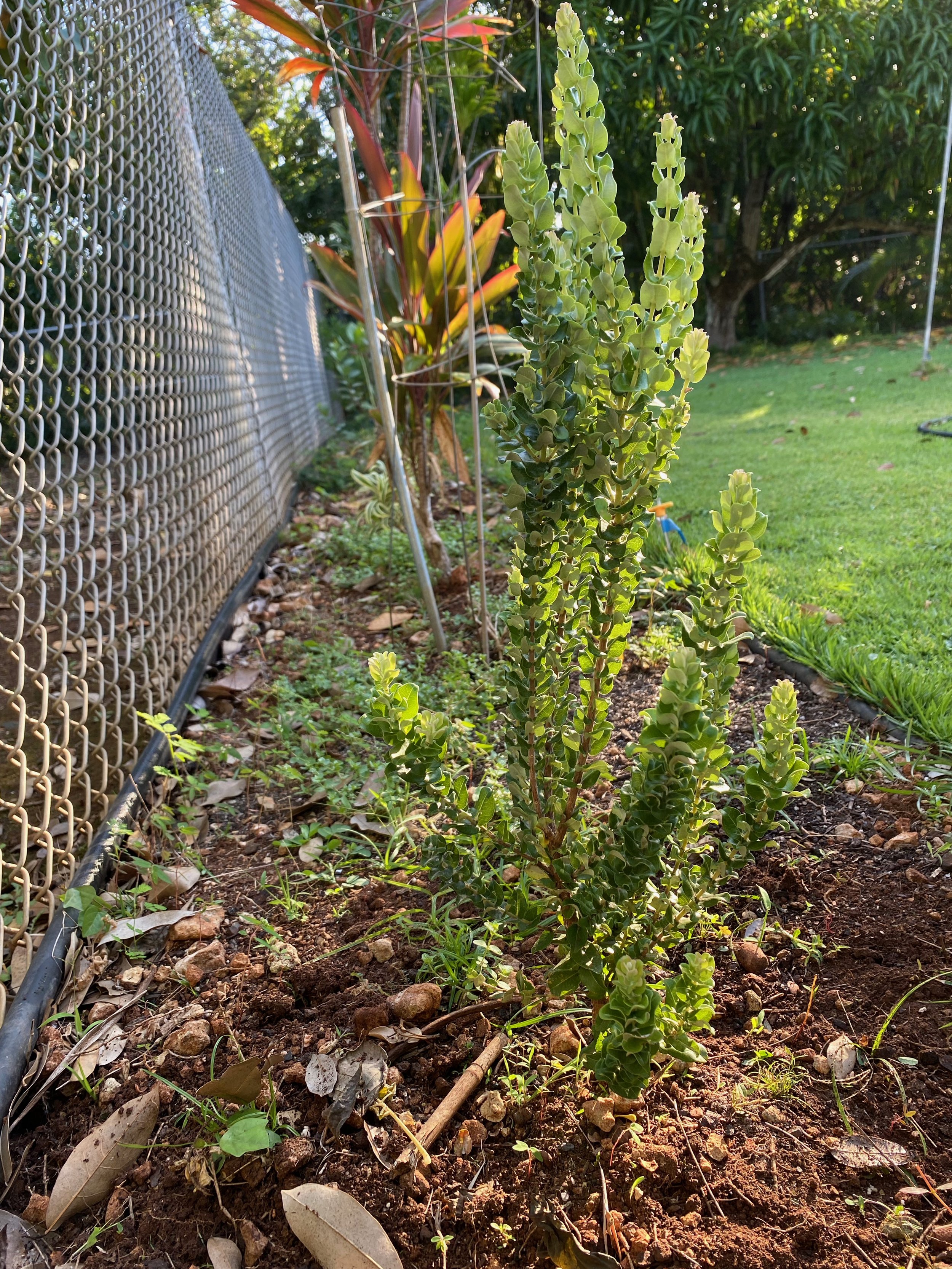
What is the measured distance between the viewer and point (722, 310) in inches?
463

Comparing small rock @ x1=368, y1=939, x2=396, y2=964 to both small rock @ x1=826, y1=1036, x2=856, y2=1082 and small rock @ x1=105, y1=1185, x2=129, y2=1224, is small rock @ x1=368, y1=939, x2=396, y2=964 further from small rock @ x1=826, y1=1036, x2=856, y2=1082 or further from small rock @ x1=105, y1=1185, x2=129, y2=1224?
small rock @ x1=826, y1=1036, x2=856, y2=1082

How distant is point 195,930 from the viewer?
159cm

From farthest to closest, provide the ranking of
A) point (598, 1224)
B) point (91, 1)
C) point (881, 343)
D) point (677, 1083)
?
point (881, 343) < point (91, 1) < point (677, 1083) < point (598, 1224)

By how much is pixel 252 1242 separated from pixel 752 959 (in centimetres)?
86

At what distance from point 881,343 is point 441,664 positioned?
33.6ft

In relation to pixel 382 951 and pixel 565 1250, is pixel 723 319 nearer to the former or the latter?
pixel 382 951

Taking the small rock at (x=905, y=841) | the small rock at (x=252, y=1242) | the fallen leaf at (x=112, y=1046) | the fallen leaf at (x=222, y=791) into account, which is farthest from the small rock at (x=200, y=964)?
the small rock at (x=905, y=841)

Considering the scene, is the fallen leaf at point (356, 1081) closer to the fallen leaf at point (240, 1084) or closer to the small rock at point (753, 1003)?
the fallen leaf at point (240, 1084)

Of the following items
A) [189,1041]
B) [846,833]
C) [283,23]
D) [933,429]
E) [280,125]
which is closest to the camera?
[189,1041]

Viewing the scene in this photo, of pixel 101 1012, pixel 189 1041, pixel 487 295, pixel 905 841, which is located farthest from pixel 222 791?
pixel 487 295

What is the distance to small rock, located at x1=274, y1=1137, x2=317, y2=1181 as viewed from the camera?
3.66 ft

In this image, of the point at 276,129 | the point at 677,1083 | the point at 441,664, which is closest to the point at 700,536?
the point at 441,664

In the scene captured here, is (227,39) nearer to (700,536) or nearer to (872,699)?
(700,536)

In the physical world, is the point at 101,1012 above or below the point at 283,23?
below
